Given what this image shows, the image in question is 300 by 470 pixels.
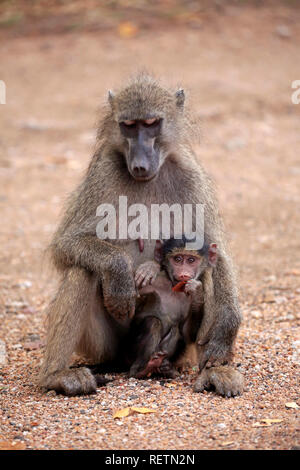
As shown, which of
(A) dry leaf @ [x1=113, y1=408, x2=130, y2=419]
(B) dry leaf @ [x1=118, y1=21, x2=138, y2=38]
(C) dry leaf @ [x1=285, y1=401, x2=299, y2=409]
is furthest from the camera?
(B) dry leaf @ [x1=118, y1=21, x2=138, y2=38]

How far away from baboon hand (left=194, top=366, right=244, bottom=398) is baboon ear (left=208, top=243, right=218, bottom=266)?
1.86 feet

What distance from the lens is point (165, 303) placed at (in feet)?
13.4

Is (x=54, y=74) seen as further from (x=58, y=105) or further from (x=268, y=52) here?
(x=268, y=52)

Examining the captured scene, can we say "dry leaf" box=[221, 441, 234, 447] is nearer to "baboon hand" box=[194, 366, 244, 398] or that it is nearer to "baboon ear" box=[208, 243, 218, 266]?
"baboon hand" box=[194, 366, 244, 398]

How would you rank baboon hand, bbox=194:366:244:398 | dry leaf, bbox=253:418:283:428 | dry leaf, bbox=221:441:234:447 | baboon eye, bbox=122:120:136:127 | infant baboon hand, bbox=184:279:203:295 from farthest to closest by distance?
baboon eye, bbox=122:120:136:127 → infant baboon hand, bbox=184:279:203:295 → baboon hand, bbox=194:366:244:398 → dry leaf, bbox=253:418:283:428 → dry leaf, bbox=221:441:234:447

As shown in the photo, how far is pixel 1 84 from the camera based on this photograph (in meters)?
11.7

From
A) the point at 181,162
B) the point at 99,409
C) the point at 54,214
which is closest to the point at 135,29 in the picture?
the point at 54,214

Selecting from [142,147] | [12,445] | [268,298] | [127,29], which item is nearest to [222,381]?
[12,445]

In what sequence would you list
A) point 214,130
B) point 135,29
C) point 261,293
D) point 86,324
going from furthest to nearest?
point 135,29 → point 214,130 → point 261,293 → point 86,324

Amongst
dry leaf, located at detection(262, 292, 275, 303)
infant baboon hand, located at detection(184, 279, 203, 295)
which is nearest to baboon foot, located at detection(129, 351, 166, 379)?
infant baboon hand, located at detection(184, 279, 203, 295)

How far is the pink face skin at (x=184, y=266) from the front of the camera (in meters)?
3.93

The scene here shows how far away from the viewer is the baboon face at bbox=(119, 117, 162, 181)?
390cm

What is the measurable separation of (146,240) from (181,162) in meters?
0.50

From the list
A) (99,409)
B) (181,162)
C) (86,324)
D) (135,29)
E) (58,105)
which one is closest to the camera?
(99,409)
